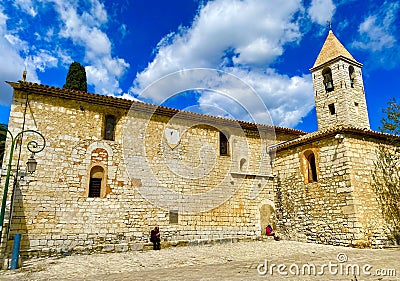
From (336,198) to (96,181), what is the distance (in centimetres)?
1024

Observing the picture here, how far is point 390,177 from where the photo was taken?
12891 millimetres

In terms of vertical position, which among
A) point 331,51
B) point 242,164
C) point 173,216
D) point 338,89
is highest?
point 331,51

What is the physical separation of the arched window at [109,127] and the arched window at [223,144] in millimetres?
5529

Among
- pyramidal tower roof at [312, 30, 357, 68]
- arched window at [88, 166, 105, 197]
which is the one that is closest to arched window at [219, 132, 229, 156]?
arched window at [88, 166, 105, 197]

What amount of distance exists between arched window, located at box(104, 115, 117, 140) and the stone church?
0.19 ft

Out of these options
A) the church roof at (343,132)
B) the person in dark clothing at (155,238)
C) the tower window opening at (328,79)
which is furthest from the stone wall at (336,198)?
the person in dark clothing at (155,238)

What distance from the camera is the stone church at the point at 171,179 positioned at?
11.0m

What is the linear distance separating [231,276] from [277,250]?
4849mm

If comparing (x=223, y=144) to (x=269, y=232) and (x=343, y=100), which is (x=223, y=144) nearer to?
(x=269, y=232)

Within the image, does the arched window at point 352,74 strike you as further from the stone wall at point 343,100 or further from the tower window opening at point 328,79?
the tower window opening at point 328,79

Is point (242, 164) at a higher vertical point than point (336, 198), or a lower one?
higher

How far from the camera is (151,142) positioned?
1336cm

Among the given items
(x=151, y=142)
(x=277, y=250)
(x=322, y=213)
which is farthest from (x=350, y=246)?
(x=151, y=142)

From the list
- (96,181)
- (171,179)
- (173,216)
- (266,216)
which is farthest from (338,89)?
(96,181)
